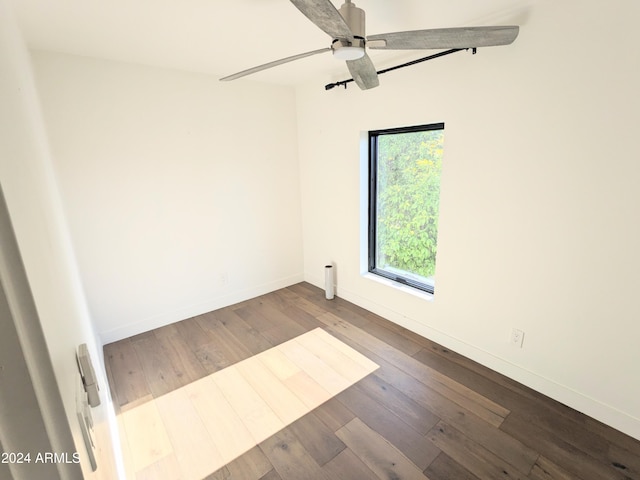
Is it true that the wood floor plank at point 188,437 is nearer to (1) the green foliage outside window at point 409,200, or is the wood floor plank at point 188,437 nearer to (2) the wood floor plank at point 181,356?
(2) the wood floor plank at point 181,356

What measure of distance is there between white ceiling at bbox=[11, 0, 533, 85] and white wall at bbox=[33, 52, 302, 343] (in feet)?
1.04

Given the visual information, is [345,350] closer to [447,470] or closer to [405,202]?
[447,470]

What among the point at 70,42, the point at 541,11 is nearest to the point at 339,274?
the point at 541,11

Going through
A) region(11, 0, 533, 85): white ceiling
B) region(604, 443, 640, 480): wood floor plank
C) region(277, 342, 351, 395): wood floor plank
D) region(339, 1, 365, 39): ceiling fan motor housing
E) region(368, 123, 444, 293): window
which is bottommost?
region(604, 443, 640, 480): wood floor plank

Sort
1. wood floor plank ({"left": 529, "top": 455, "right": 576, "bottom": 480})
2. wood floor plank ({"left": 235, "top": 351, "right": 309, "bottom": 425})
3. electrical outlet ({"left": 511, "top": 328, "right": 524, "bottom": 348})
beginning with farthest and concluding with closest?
electrical outlet ({"left": 511, "top": 328, "right": 524, "bottom": 348}) → wood floor plank ({"left": 235, "top": 351, "right": 309, "bottom": 425}) → wood floor plank ({"left": 529, "top": 455, "right": 576, "bottom": 480})

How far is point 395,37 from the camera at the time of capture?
1.36m

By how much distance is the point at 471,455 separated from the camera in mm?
1671

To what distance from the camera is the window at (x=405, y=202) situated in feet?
8.42

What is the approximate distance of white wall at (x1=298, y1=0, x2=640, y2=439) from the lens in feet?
5.26

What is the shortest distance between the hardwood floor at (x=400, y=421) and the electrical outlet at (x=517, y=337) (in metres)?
0.29

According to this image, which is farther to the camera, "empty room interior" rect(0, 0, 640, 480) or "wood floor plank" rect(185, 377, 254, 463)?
"wood floor plank" rect(185, 377, 254, 463)

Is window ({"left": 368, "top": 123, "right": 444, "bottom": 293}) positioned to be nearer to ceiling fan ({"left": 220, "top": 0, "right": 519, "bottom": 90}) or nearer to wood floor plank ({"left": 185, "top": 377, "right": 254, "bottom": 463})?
ceiling fan ({"left": 220, "top": 0, "right": 519, "bottom": 90})

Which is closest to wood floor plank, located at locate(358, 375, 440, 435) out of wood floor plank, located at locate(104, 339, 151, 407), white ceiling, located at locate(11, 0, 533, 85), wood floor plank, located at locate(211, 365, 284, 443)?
wood floor plank, located at locate(211, 365, 284, 443)

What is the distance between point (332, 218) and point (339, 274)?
2.09 ft
